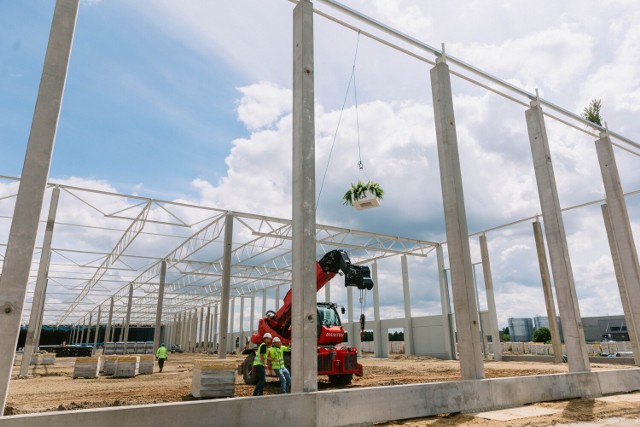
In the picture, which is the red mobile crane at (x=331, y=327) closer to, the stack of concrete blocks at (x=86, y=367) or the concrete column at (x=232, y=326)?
the stack of concrete blocks at (x=86, y=367)

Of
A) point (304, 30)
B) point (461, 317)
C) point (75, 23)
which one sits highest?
point (304, 30)

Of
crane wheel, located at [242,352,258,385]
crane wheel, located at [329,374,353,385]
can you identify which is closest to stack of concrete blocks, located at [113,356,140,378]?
crane wheel, located at [242,352,258,385]

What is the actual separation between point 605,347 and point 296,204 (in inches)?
1515

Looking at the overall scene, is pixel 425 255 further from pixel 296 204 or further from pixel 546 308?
pixel 296 204

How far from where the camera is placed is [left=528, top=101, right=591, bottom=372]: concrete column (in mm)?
12242

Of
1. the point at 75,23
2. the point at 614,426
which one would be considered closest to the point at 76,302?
the point at 75,23

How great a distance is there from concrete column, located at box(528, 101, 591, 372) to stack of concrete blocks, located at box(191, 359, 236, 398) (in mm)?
9718

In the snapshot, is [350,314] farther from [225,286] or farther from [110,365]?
[110,365]

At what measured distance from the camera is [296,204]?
835 cm

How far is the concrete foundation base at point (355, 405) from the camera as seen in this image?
5602 millimetres

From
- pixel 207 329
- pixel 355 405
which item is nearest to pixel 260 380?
pixel 355 405

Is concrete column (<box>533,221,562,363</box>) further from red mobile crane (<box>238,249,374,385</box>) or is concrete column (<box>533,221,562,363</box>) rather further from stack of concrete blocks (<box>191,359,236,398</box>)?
stack of concrete blocks (<box>191,359,236,398</box>)

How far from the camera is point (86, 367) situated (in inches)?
771

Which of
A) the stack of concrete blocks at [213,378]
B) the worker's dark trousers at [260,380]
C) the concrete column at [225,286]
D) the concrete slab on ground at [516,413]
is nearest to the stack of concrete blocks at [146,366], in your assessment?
the concrete column at [225,286]
